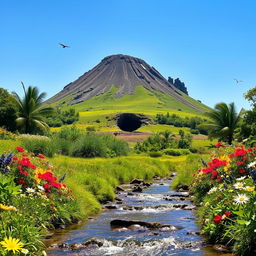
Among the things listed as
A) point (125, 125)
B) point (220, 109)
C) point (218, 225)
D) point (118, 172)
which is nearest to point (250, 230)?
point (218, 225)

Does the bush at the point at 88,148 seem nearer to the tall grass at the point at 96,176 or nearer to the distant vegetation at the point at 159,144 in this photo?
the tall grass at the point at 96,176

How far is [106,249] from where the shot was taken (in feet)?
28.9

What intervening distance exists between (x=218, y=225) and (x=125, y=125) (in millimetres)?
140908

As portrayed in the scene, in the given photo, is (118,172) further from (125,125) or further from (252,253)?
(125,125)

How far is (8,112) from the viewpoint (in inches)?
1718

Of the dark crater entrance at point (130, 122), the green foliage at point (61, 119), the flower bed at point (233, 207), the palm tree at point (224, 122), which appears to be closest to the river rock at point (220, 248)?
the flower bed at point (233, 207)

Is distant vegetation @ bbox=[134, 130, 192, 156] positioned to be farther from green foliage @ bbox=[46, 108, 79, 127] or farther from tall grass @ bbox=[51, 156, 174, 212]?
green foliage @ bbox=[46, 108, 79, 127]

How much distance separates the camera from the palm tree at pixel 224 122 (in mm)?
42688

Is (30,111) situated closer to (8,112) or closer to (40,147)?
(8,112)

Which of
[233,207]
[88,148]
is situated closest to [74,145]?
[88,148]

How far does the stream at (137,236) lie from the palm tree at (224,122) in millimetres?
29424

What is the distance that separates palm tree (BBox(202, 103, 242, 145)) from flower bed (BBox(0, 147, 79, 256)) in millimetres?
32292

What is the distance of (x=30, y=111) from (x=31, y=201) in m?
35.3

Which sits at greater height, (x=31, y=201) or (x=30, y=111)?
(x=30, y=111)
